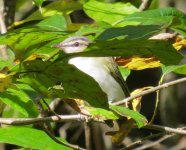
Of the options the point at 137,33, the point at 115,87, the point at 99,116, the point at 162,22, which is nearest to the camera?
the point at 137,33

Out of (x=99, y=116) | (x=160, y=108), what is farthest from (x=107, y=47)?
(x=160, y=108)

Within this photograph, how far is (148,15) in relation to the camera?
1.23 meters

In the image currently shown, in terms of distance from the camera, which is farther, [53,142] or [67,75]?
[53,142]

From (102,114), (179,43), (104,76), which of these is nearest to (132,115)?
(102,114)

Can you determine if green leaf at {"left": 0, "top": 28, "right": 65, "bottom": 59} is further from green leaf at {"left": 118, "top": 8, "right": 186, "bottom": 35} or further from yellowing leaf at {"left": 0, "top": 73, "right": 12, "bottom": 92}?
green leaf at {"left": 118, "top": 8, "right": 186, "bottom": 35}

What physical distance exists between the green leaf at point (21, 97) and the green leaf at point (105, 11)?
45 cm

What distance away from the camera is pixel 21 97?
4.36 feet

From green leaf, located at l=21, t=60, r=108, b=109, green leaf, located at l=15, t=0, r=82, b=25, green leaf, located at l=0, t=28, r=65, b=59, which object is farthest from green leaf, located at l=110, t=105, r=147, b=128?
green leaf, located at l=15, t=0, r=82, b=25

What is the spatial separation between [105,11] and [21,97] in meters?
0.52

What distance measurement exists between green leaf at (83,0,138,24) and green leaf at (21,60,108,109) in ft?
2.03

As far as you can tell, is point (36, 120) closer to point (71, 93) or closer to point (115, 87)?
point (71, 93)

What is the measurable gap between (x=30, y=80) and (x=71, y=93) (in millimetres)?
85

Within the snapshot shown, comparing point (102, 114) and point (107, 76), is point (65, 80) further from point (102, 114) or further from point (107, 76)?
point (107, 76)

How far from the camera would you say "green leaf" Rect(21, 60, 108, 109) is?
40.8 inches
